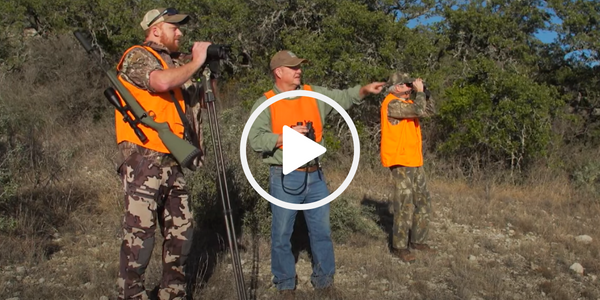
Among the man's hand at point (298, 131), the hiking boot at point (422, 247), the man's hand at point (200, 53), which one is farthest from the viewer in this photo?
the hiking boot at point (422, 247)

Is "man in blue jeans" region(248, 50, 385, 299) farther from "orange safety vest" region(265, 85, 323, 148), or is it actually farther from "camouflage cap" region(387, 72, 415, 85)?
"camouflage cap" region(387, 72, 415, 85)

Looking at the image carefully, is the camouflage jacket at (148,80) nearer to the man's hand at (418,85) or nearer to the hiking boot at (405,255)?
the man's hand at (418,85)

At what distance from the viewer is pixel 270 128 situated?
4.55 metres

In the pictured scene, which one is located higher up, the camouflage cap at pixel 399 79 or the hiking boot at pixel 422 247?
the camouflage cap at pixel 399 79

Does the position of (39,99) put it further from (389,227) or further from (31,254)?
(389,227)

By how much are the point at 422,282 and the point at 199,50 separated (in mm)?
3071

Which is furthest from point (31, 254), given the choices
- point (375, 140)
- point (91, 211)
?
point (375, 140)

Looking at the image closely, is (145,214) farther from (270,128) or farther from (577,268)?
(577,268)

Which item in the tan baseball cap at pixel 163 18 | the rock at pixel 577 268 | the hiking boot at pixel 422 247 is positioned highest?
the tan baseball cap at pixel 163 18

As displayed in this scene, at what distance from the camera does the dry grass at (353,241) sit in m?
5.02

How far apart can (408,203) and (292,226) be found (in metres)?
1.66

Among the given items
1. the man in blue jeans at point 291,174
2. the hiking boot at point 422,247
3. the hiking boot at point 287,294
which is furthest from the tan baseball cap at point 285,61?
the hiking boot at point 422,247

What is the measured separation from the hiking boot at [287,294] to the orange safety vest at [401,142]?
1.81m
